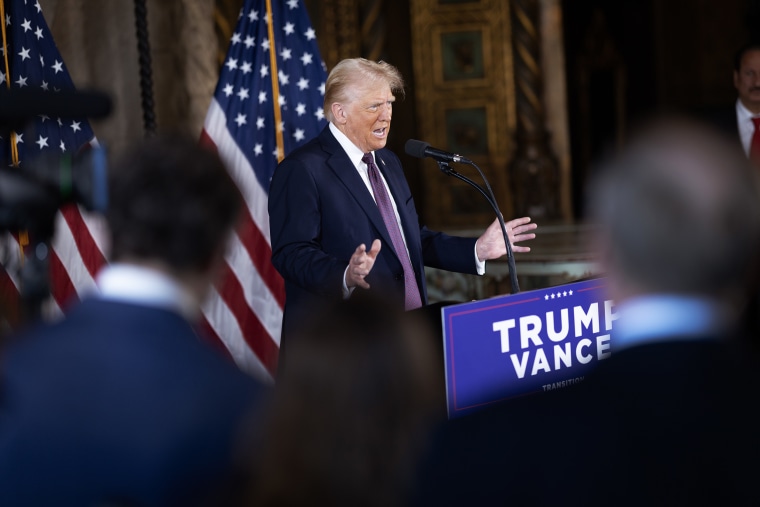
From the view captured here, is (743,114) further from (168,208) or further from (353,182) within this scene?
(168,208)

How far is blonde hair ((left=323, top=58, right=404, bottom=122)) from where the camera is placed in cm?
316

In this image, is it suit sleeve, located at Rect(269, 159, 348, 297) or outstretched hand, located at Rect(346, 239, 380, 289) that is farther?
suit sleeve, located at Rect(269, 159, 348, 297)

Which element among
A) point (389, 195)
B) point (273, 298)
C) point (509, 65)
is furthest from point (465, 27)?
point (389, 195)

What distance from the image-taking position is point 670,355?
1.13 metres

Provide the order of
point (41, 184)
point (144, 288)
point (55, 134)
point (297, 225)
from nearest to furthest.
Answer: point (144, 288)
point (41, 184)
point (297, 225)
point (55, 134)

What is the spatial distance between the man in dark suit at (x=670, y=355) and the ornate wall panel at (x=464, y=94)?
22.5ft

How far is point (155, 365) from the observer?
1218 mm

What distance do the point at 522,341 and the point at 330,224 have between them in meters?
0.86

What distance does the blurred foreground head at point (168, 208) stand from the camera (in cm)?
128

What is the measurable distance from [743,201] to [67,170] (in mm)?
901

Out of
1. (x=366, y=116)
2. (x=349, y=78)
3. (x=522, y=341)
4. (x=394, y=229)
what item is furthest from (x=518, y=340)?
(x=349, y=78)

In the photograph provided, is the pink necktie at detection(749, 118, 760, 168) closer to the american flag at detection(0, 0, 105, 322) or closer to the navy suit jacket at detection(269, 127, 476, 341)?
the navy suit jacket at detection(269, 127, 476, 341)

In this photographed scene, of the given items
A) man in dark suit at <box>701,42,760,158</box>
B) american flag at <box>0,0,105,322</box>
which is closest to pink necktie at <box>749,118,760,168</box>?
man in dark suit at <box>701,42,760,158</box>

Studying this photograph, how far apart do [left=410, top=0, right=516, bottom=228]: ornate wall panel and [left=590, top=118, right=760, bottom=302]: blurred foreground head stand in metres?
6.86
